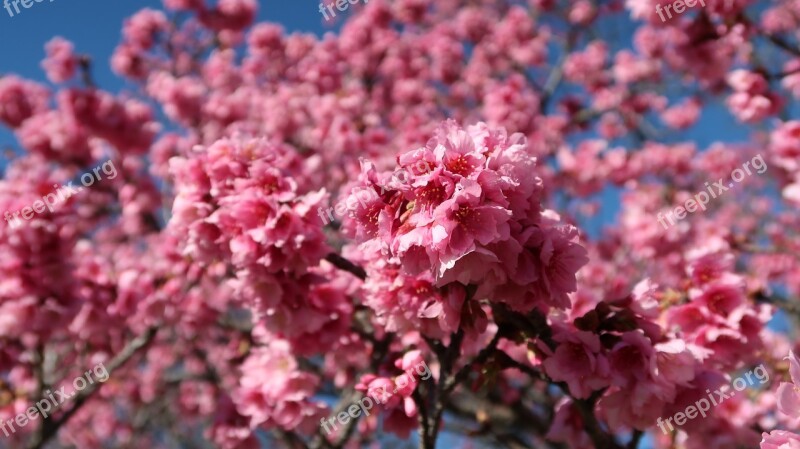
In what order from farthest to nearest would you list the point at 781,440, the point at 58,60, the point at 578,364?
the point at 58,60 → the point at 578,364 → the point at 781,440

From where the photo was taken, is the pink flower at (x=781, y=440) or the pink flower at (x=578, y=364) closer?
the pink flower at (x=781, y=440)

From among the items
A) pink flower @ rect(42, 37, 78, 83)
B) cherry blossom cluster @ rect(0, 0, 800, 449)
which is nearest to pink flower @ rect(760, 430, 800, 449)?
cherry blossom cluster @ rect(0, 0, 800, 449)

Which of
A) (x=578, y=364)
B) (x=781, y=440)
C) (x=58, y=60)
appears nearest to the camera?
(x=781, y=440)

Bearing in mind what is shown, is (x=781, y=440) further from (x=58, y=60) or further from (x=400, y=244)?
(x=58, y=60)

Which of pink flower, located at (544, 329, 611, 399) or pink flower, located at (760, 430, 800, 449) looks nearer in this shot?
pink flower, located at (760, 430, 800, 449)

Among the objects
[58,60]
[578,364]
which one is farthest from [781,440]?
[58,60]

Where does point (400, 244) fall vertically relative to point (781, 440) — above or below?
above

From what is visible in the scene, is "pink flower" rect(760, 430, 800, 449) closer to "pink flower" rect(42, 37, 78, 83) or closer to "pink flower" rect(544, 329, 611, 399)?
"pink flower" rect(544, 329, 611, 399)

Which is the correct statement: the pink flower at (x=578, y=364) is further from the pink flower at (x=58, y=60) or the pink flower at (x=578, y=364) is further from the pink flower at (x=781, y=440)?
the pink flower at (x=58, y=60)

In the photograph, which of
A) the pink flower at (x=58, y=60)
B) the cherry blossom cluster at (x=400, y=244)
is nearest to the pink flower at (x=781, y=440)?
the cherry blossom cluster at (x=400, y=244)

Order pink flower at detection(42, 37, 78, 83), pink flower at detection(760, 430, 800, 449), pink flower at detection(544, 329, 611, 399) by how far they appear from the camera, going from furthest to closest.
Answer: pink flower at detection(42, 37, 78, 83)
pink flower at detection(544, 329, 611, 399)
pink flower at detection(760, 430, 800, 449)

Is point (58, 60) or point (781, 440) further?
point (58, 60)

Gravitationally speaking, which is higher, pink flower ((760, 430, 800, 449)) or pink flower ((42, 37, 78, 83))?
pink flower ((42, 37, 78, 83))

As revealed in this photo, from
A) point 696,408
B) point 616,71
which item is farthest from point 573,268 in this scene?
point 616,71
